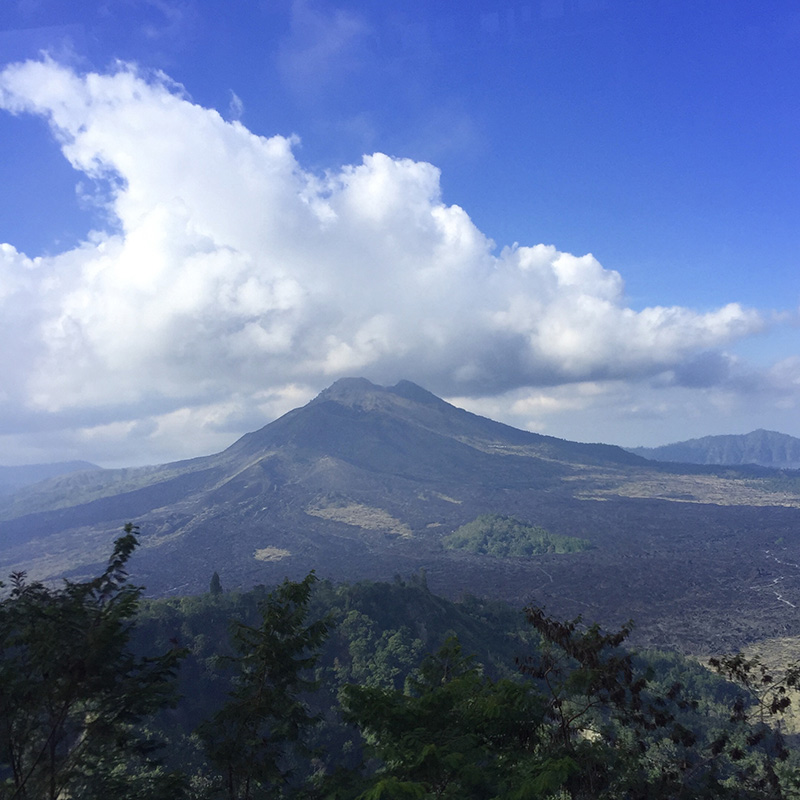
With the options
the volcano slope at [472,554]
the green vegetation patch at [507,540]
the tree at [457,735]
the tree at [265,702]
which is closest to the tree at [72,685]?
the tree at [265,702]

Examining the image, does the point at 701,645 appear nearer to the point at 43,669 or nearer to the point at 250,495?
the point at 43,669

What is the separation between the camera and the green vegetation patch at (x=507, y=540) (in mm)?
120625

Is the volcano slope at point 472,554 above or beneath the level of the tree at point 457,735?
beneath

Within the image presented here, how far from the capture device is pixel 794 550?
112812 mm

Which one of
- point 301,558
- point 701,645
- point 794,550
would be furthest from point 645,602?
point 301,558

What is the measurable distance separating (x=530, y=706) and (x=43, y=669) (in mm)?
6924

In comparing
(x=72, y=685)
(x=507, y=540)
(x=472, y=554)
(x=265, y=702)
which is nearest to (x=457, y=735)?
(x=265, y=702)

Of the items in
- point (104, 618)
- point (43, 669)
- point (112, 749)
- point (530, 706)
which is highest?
point (104, 618)

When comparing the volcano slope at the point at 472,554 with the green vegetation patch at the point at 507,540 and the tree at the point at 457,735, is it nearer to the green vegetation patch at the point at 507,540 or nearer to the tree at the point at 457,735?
the green vegetation patch at the point at 507,540

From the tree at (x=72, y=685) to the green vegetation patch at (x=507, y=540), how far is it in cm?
11552

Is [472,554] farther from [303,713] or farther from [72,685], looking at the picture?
[72,685]

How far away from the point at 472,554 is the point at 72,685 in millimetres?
117274

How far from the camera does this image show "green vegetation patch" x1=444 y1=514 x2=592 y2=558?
120625 millimetres

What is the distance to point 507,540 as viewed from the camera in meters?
126
